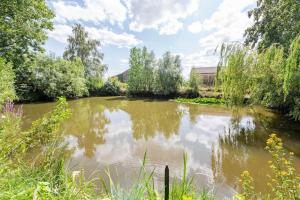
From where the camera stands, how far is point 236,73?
24.7ft

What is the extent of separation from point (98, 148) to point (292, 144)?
20.7 ft

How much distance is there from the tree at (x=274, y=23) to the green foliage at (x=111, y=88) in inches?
664

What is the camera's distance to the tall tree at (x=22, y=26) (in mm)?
6379

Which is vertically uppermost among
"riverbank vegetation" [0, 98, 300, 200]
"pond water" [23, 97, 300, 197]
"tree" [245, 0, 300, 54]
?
"tree" [245, 0, 300, 54]

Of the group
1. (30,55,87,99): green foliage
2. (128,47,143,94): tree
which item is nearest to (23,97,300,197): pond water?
(30,55,87,99): green foliage

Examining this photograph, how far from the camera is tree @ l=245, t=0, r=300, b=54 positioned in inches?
375

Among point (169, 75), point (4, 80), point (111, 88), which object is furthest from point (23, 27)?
point (111, 88)

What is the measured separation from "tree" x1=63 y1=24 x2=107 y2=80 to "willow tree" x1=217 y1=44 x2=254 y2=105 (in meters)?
21.9

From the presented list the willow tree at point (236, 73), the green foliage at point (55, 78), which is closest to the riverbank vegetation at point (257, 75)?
the willow tree at point (236, 73)

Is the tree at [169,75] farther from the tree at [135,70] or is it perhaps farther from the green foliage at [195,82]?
the tree at [135,70]

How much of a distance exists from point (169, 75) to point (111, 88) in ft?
28.5

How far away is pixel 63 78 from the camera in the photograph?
20.4 metres

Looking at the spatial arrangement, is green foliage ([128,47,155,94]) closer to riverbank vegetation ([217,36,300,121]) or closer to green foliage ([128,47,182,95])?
green foliage ([128,47,182,95])

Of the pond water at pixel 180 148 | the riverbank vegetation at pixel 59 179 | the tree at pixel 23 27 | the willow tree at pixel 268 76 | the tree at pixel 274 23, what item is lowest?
the pond water at pixel 180 148
